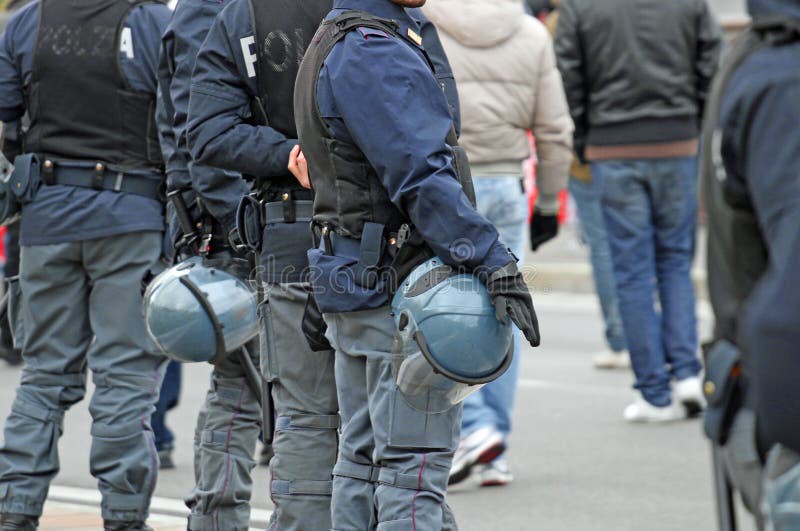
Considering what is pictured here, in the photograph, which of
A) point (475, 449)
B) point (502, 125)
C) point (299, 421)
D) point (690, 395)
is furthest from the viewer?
point (690, 395)

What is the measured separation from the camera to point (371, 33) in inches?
149

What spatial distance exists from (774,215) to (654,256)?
16.5ft

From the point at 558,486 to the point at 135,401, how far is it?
1.94 m

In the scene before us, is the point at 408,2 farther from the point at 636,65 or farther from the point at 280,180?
the point at 636,65

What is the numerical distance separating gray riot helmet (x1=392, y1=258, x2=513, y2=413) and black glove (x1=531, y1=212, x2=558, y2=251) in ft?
8.94

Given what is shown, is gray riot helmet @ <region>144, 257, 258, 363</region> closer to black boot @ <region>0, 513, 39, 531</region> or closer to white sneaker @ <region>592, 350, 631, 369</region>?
black boot @ <region>0, 513, 39, 531</region>

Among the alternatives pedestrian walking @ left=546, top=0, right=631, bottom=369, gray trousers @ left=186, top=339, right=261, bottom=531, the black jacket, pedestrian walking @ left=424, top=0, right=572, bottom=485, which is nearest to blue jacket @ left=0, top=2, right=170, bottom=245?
gray trousers @ left=186, top=339, right=261, bottom=531

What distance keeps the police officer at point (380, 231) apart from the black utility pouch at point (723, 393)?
3.00 ft

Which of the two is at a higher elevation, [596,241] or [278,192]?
[278,192]

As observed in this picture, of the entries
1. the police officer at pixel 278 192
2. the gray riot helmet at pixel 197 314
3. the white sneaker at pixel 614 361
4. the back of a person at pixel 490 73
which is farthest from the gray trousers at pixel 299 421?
the white sneaker at pixel 614 361

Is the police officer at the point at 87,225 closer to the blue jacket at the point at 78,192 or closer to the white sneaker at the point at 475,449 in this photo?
the blue jacket at the point at 78,192

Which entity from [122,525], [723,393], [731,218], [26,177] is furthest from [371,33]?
[122,525]

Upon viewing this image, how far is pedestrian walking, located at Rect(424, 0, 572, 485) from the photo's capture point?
610 centimetres

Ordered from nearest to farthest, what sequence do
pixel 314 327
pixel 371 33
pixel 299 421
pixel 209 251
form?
pixel 371 33
pixel 314 327
pixel 299 421
pixel 209 251
